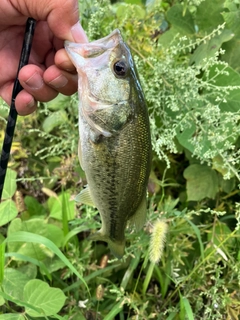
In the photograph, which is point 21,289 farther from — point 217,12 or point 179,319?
point 217,12

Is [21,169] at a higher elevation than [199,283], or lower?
higher

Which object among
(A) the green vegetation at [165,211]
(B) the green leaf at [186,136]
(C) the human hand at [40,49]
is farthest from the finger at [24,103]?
(B) the green leaf at [186,136]

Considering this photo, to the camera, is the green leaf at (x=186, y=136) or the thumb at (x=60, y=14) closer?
the thumb at (x=60, y=14)

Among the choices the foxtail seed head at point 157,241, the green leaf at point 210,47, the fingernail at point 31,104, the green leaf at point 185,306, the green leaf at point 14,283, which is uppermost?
the fingernail at point 31,104

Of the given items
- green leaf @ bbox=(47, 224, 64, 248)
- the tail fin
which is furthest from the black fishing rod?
green leaf @ bbox=(47, 224, 64, 248)

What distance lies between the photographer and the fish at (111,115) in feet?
3.56

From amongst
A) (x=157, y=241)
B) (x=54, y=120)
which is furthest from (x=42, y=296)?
(x=54, y=120)

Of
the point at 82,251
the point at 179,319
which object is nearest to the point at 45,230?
the point at 82,251

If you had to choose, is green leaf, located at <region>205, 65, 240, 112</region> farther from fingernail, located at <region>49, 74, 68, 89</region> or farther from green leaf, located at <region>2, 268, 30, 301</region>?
green leaf, located at <region>2, 268, 30, 301</region>

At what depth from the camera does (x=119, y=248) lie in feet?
4.25

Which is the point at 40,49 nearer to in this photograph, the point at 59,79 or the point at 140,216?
the point at 59,79

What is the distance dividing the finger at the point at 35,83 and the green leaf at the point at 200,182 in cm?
72

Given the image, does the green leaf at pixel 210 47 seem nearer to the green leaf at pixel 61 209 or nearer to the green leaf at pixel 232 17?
the green leaf at pixel 232 17

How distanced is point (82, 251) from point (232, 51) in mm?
1107
